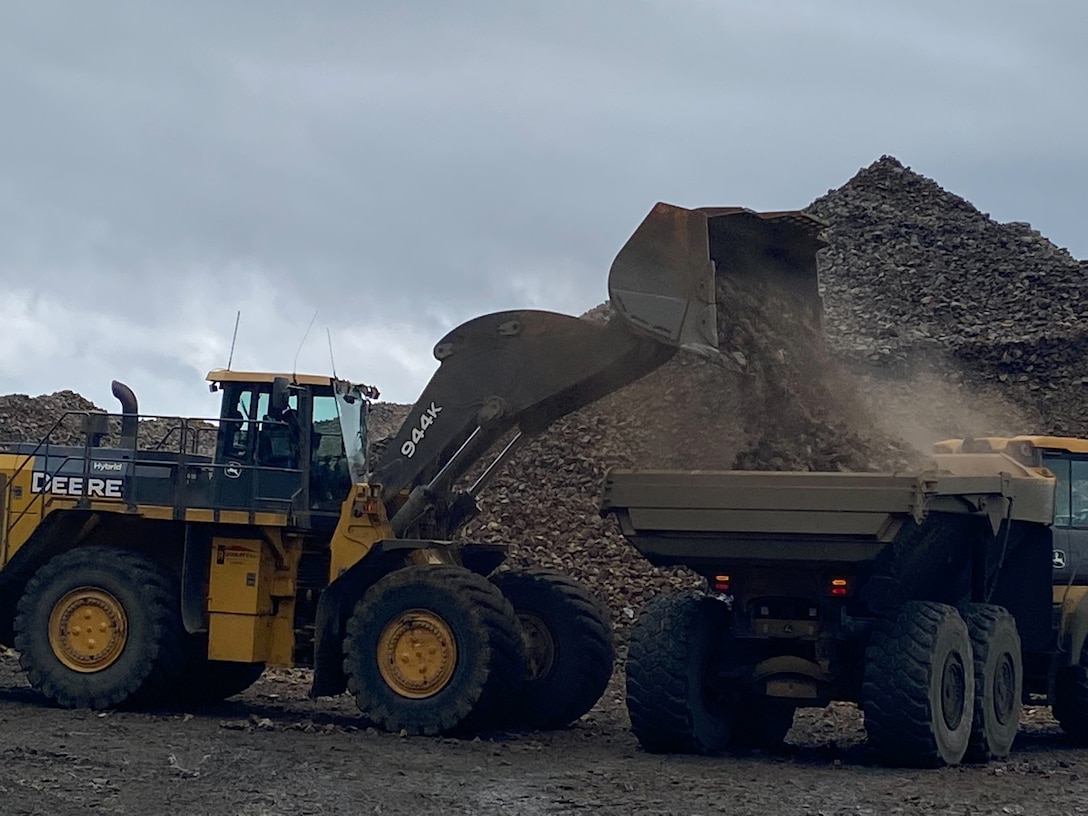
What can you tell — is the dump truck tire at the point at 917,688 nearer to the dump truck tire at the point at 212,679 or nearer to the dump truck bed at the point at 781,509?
the dump truck bed at the point at 781,509

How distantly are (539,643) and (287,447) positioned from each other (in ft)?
8.37

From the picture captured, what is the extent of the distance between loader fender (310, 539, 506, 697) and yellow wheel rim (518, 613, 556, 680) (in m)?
0.96

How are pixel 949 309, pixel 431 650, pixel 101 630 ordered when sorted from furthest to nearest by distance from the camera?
pixel 949 309 < pixel 101 630 < pixel 431 650

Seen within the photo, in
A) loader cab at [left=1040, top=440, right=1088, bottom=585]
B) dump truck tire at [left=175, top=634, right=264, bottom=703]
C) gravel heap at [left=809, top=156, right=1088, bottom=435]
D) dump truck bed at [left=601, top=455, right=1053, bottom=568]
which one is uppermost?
gravel heap at [left=809, top=156, right=1088, bottom=435]

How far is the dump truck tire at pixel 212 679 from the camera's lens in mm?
12906

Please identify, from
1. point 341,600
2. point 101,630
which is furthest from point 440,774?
point 101,630

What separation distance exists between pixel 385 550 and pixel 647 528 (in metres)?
2.43

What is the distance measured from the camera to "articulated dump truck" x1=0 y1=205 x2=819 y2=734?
37.0 feet

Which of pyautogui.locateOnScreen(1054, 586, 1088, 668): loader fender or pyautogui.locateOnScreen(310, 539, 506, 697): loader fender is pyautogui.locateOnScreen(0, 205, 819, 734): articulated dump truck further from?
pyautogui.locateOnScreen(1054, 586, 1088, 668): loader fender

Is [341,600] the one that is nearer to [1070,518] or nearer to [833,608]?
[833,608]

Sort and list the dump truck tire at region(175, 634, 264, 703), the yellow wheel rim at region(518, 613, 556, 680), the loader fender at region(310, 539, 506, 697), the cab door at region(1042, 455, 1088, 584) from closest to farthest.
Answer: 1. the loader fender at region(310, 539, 506, 697)
2. the yellow wheel rim at region(518, 613, 556, 680)
3. the cab door at region(1042, 455, 1088, 584)
4. the dump truck tire at region(175, 634, 264, 703)

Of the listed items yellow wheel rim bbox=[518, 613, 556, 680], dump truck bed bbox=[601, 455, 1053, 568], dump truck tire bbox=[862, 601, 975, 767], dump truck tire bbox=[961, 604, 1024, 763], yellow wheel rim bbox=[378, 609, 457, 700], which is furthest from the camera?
yellow wheel rim bbox=[518, 613, 556, 680]

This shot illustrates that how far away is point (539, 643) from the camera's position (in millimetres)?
12359

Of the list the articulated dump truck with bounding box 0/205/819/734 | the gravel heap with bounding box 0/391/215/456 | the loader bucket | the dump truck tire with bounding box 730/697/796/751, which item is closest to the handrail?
the articulated dump truck with bounding box 0/205/819/734
